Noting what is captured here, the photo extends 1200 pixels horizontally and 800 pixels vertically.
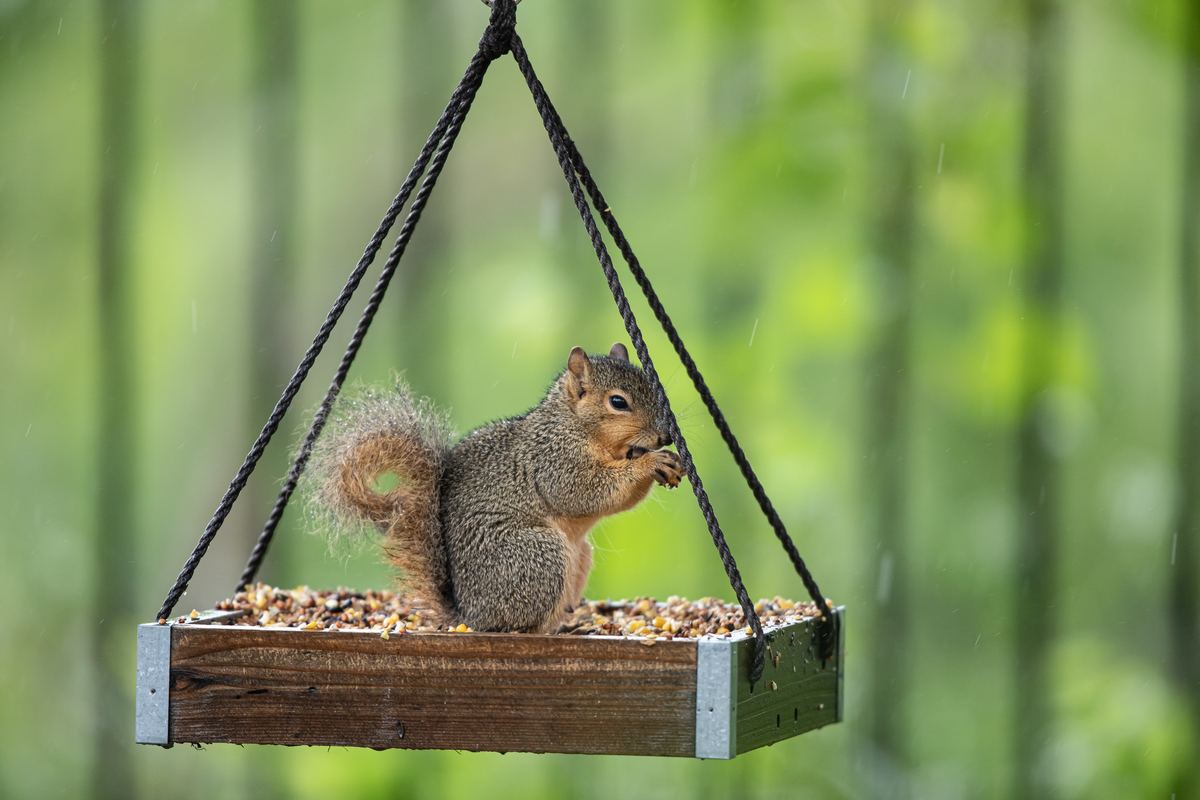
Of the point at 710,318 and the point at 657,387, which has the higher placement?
the point at 710,318

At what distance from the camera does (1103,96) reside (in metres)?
2.78

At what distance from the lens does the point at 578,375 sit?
174 centimetres

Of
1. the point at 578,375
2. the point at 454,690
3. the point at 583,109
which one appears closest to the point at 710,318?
the point at 583,109

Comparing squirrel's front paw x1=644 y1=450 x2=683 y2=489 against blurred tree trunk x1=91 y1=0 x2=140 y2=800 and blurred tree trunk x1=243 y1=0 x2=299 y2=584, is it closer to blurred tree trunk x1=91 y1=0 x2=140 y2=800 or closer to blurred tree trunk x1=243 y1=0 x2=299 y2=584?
blurred tree trunk x1=243 y1=0 x2=299 y2=584

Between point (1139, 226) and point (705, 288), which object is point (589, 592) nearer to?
point (705, 288)

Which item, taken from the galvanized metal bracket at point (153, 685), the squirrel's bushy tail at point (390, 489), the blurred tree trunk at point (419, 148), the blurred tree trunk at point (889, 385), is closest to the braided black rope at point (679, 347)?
the squirrel's bushy tail at point (390, 489)

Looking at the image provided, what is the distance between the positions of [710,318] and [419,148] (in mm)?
609

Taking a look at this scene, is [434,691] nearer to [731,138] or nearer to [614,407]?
[614,407]

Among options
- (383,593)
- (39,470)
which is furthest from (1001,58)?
(39,470)

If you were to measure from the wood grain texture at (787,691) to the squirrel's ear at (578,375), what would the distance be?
366mm

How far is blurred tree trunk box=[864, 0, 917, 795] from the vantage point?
2.62 metres

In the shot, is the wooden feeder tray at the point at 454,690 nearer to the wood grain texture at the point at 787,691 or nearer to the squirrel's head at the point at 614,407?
the wood grain texture at the point at 787,691

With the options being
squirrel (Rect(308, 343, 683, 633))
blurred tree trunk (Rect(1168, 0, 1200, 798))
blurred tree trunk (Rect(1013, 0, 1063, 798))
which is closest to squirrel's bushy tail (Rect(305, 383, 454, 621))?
squirrel (Rect(308, 343, 683, 633))

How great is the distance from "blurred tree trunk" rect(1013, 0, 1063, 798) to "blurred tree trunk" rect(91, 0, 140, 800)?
1557mm
